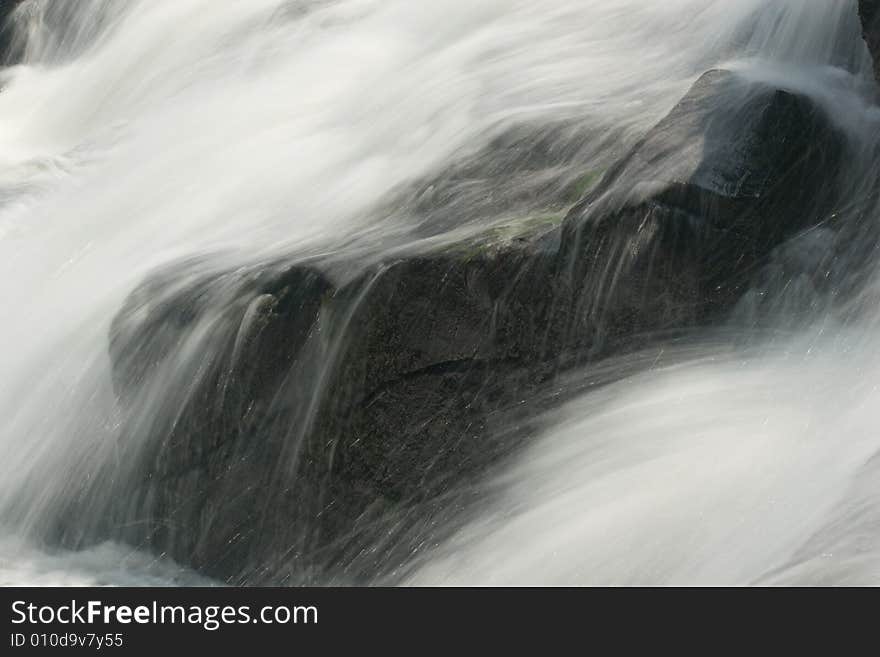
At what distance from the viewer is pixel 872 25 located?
609cm

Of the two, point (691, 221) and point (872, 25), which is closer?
point (691, 221)

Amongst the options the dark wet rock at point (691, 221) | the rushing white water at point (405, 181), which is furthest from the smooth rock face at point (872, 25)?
the dark wet rock at point (691, 221)

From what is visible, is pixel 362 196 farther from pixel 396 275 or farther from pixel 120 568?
pixel 120 568

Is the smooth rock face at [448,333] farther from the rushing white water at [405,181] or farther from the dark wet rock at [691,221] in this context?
the rushing white water at [405,181]

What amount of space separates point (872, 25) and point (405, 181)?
2153mm

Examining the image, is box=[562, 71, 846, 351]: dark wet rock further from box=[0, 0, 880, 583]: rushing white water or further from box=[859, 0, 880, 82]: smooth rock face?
box=[859, 0, 880, 82]: smooth rock face

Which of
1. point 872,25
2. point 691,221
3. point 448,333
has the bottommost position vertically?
point 448,333

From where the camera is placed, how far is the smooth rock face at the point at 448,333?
19.5 ft

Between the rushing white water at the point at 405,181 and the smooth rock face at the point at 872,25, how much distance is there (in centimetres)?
24

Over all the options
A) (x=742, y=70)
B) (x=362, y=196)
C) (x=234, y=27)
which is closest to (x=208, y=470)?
(x=362, y=196)

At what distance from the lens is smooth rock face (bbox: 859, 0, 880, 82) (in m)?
6.07

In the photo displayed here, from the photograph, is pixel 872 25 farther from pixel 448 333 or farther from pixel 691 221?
pixel 448 333

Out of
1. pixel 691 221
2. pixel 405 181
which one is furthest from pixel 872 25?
pixel 405 181

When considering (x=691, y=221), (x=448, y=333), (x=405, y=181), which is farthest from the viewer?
(x=405, y=181)
